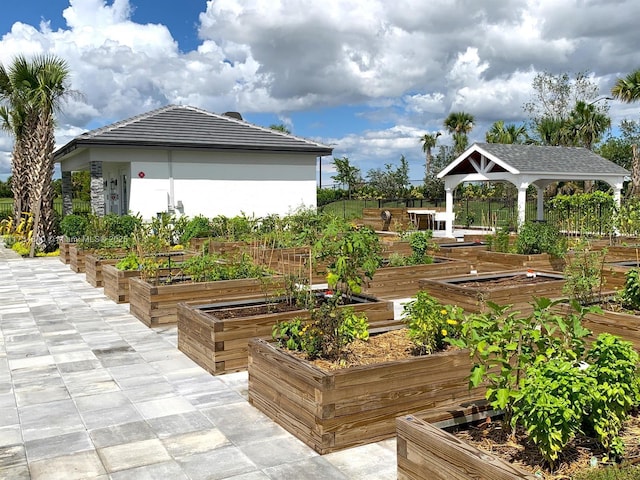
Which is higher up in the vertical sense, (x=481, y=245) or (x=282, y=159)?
(x=282, y=159)

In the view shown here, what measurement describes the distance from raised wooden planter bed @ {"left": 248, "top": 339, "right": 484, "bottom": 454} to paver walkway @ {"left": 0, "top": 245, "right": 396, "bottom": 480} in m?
0.11

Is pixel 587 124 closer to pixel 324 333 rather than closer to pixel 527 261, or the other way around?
pixel 527 261

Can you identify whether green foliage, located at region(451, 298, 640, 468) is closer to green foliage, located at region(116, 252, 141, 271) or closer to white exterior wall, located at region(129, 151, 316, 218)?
green foliage, located at region(116, 252, 141, 271)

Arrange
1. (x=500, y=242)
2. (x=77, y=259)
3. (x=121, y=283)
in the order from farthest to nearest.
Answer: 1. (x=77, y=259)
2. (x=500, y=242)
3. (x=121, y=283)

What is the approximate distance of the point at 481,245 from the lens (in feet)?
48.7

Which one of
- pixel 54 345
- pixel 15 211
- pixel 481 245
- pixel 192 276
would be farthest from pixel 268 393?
pixel 15 211

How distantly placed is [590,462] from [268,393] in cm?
253

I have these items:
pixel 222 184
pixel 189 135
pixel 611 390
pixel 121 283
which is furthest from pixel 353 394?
pixel 189 135

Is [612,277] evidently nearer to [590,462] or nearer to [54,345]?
[590,462]

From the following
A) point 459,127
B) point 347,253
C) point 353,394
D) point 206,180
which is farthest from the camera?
point 459,127

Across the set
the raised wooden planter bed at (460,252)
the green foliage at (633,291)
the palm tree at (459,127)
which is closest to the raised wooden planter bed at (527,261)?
the raised wooden planter bed at (460,252)

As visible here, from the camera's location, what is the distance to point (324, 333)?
4945 millimetres

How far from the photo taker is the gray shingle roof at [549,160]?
1970cm

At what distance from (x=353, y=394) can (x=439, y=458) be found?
1.10 meters
